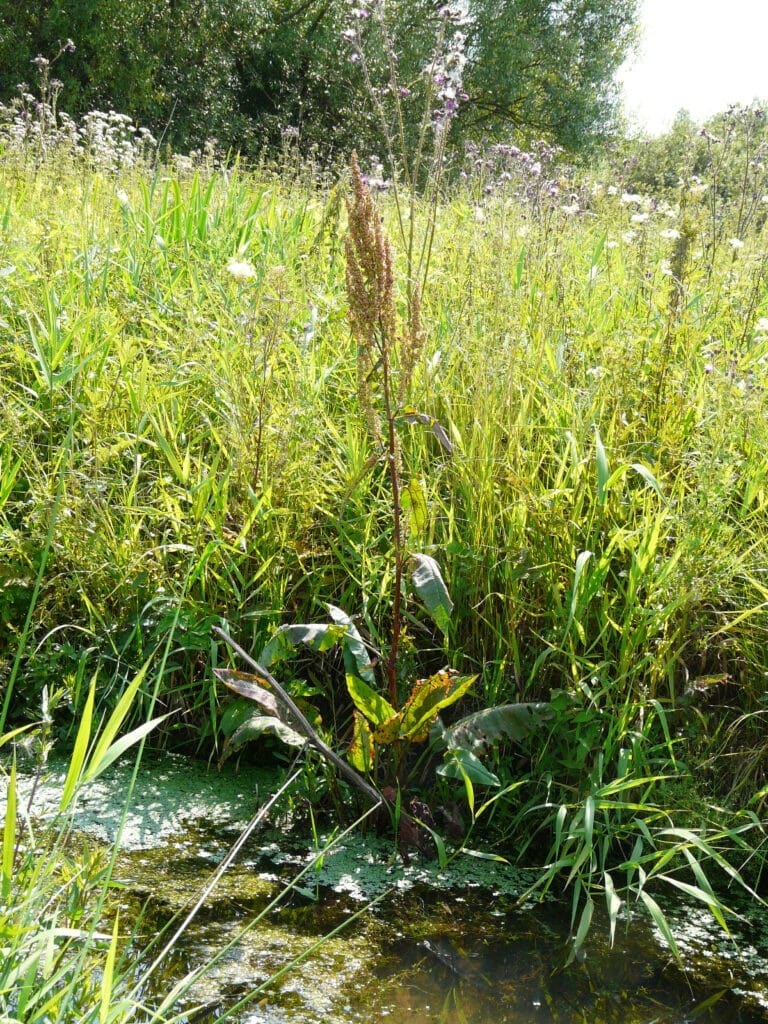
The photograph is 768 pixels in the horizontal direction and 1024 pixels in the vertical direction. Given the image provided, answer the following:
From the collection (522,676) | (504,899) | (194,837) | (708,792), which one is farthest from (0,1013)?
(708,792)

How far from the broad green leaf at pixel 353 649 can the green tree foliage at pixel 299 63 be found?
32.2 feet

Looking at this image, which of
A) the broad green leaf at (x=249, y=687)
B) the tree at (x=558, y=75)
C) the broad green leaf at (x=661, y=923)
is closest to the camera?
the broad green leaf at (x=661, y=923)

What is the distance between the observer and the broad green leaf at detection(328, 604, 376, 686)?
7.22 ft

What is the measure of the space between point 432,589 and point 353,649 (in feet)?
0.83

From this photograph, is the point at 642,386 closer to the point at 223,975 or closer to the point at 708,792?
the point at 708,792

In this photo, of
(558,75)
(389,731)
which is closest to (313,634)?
(389,731)

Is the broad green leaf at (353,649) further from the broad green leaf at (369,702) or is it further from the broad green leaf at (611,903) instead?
the broad green leaf at (611,903)

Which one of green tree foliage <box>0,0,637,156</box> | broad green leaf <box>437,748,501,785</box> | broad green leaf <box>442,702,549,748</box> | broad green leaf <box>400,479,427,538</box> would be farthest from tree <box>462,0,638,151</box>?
broad green leaf <box>437,748,501,785</box>

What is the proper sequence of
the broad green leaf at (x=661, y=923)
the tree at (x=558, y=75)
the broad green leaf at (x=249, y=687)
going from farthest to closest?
the tree at (x=558, y=75) → the broad green leaf at (x=249, y=687) → the broad green leaf at (x=661, y=923)

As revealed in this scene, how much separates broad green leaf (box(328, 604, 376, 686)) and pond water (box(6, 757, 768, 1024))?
390 mm

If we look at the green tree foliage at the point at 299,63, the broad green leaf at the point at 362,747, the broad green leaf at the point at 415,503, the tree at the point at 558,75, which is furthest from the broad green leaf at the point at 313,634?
the tree at the point at 558,75

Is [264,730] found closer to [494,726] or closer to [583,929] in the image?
[494,726]

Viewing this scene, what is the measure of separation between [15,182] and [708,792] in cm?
441

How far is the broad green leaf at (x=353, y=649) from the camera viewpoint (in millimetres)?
2200
